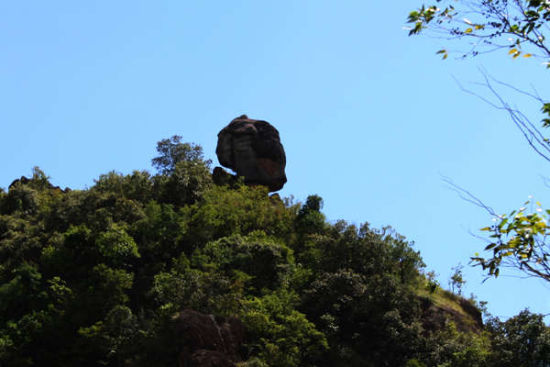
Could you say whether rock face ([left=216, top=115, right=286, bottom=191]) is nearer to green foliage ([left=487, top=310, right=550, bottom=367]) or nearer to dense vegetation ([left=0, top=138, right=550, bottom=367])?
dense vegetation ([left=0, top=138, right=550, bottom=367])

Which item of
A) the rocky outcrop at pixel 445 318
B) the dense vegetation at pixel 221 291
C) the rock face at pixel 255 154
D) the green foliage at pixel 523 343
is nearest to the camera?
the green foliage at pixel 523 343

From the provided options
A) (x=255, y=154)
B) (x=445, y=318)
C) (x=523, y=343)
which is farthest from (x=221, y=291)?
(x=255, y=154)

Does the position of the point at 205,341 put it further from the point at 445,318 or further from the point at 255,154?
the point at 255,154

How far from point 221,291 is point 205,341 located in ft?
11.6

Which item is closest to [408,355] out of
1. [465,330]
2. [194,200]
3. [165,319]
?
[465,330]

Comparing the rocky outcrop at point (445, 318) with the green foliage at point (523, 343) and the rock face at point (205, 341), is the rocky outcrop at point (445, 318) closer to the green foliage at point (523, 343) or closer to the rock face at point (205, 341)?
the green foliage at point (523, 343)

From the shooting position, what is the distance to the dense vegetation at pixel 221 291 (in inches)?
1083

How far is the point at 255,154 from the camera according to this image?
49.0 meters

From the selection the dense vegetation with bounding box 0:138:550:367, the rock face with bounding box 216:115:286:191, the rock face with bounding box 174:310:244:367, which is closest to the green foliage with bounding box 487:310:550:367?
the dense vegetation with bounding box 0:138:550:367

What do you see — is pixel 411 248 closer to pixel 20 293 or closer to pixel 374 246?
pixel 374 246

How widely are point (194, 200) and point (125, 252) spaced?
9192 millimetres

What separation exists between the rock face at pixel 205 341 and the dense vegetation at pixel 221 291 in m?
0.82

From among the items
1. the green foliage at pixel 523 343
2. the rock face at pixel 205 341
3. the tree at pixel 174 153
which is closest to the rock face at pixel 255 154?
the tree at pixel 174 153

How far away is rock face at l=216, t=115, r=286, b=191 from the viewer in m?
48.8
